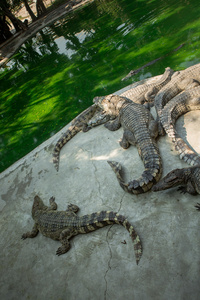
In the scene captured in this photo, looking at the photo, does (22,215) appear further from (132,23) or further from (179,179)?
(132,23)

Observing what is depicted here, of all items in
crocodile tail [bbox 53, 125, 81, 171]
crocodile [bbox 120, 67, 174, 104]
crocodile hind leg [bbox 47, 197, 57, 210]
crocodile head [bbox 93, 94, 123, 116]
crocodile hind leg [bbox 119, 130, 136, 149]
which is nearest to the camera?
crocodile hind leg [bbox 47, 197, 57, 210]

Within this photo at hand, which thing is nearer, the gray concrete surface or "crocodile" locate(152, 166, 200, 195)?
the gray concrete surface

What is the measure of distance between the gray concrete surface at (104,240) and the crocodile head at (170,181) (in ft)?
0.62

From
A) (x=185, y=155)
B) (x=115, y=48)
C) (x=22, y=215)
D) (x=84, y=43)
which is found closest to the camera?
(x=185, y=155)

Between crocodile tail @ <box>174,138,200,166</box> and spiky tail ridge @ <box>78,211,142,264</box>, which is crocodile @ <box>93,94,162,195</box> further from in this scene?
spiky tail ridge @ <box>78,211,142,264</box>

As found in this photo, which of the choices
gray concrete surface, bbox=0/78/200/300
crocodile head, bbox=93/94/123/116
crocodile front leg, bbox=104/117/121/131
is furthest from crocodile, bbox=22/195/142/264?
crocodile head, bbox=93/94/123/116

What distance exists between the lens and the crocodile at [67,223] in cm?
348

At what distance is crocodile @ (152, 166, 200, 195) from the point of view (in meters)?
3.36

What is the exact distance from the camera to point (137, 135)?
15.2 ft

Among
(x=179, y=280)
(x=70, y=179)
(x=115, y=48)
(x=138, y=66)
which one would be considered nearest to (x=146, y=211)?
(x=179, y=280)

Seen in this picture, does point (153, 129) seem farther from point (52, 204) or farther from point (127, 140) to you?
point (52, 204)

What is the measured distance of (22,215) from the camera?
4.88 meters

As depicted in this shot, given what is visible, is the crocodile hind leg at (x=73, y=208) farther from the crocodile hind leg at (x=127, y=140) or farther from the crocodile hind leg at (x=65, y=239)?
the crocodile hind leg at (x=127, y=140)

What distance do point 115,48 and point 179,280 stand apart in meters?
11.3
